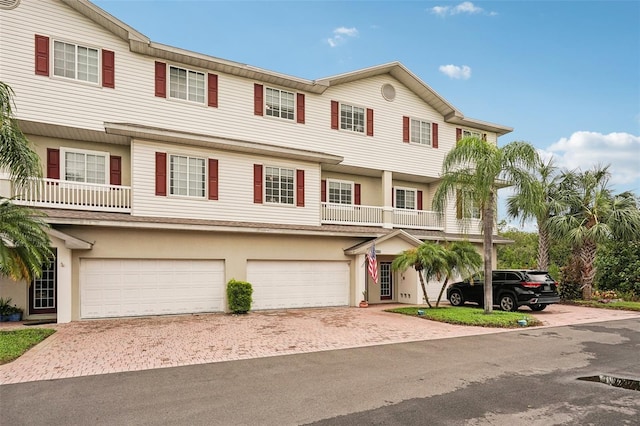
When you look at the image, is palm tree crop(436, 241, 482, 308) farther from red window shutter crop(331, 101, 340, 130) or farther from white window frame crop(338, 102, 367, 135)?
red window shutter crop(331, 101, 340, 130)

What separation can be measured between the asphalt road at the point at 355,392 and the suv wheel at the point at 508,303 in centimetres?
702

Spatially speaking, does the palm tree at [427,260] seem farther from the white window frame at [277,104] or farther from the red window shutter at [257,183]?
the white window frame at [277,104]

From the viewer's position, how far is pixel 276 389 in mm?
6863

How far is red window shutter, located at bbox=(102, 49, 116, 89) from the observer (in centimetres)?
1513

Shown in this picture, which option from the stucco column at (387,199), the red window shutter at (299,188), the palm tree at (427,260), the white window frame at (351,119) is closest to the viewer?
the palm tree at (427,260)

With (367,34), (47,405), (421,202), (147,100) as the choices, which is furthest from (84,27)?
(421,202)

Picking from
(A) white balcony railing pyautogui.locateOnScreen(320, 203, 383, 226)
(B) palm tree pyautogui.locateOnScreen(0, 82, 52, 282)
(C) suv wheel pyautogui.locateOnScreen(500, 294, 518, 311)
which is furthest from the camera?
(A) white balcony railing pyautogui.locateOnScreen(320, 203, 383, 226)

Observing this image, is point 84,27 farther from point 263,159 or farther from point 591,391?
point 591,391

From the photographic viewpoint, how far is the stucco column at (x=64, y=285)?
13383mm

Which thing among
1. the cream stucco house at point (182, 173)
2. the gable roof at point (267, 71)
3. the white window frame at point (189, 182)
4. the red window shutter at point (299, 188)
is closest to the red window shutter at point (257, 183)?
the cream stucco house at point (182, 173)

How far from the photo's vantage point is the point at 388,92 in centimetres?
2147

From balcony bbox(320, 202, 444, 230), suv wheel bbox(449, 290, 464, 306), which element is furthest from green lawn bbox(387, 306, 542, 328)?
balcony bbox(320, 202, 444, 230)

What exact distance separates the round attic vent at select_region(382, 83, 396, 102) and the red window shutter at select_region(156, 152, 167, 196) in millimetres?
11653

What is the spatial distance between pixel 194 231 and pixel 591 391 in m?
13.0
